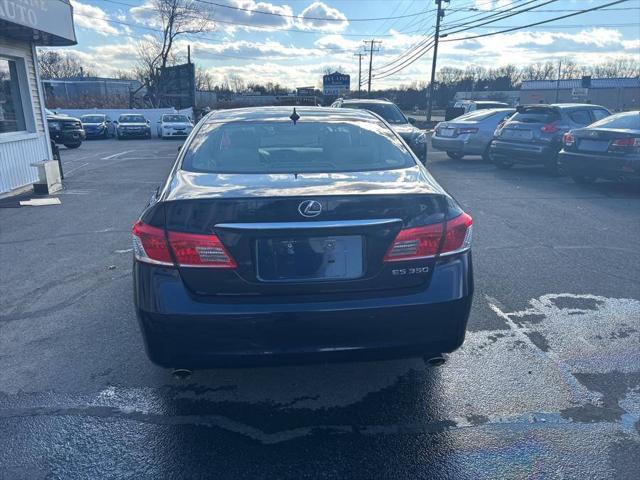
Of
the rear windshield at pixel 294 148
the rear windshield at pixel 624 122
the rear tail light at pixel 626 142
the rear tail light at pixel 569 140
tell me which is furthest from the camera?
the rear tail light at pixel 569 140

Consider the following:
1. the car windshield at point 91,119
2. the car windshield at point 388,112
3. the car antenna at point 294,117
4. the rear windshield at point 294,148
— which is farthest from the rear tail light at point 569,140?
the car windshield at point 91,119

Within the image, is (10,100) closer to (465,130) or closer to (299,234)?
(299,234)

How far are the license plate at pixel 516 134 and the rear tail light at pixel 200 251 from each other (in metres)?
10.8

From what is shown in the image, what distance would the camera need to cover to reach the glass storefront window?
10.2 metres

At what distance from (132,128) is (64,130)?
7611mm

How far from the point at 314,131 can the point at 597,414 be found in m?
2.47

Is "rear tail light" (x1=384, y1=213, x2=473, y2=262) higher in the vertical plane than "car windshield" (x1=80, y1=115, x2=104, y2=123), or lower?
higher

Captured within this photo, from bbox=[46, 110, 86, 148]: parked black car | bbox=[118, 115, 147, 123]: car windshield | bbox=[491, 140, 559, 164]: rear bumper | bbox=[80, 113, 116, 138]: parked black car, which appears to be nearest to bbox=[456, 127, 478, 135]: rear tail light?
bbox=[491, 140, 559, 164]: rear bumper

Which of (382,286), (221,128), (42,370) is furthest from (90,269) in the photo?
(382,286)

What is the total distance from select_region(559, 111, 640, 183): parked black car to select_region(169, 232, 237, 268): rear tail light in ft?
28.3

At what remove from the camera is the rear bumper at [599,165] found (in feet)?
28.8

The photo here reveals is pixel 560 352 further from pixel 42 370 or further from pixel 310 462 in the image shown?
pixel 42 370

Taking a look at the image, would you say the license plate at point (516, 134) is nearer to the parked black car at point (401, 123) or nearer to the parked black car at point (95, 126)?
the parked black car at point (401, 123)

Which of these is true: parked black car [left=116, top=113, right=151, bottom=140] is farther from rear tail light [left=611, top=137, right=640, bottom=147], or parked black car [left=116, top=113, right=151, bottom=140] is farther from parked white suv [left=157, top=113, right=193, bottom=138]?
rear tail light [left=611, top=137, right=640, bottom=147]
